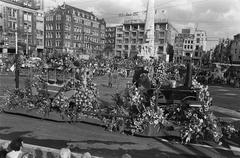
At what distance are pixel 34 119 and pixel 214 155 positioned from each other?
5.45m

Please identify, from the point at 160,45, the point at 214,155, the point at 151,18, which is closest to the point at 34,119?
the point at 214,155

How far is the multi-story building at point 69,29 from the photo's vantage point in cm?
7481

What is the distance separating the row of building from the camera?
53844 mm

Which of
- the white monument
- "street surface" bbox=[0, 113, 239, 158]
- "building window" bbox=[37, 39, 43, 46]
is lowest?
"street surface" bbox=[0, 113, 239, 158]

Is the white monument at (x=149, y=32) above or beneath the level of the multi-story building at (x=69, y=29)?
beneath

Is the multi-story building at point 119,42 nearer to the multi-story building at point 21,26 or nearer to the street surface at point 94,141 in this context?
the multi-story building at point 21,26

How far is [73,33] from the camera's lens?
78125mm

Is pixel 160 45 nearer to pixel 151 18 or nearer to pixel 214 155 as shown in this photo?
pixel 151 18

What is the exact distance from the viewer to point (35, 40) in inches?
2422

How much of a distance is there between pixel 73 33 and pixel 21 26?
23.6 meters

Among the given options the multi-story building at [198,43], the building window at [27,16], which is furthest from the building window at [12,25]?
the multi-story building at [198,43]

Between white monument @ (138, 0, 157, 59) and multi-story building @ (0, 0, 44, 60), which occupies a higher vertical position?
multi-story building @ (0, 0, 44, 60)

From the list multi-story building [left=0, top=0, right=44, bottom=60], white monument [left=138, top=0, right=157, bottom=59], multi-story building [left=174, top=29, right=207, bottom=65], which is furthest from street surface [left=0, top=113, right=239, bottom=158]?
multi-story building [left=174, top=29, right=207, bottom=65]

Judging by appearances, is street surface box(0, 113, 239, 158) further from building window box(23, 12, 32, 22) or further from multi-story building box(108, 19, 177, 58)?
multi-story building box(108, 19, 177, 58)
